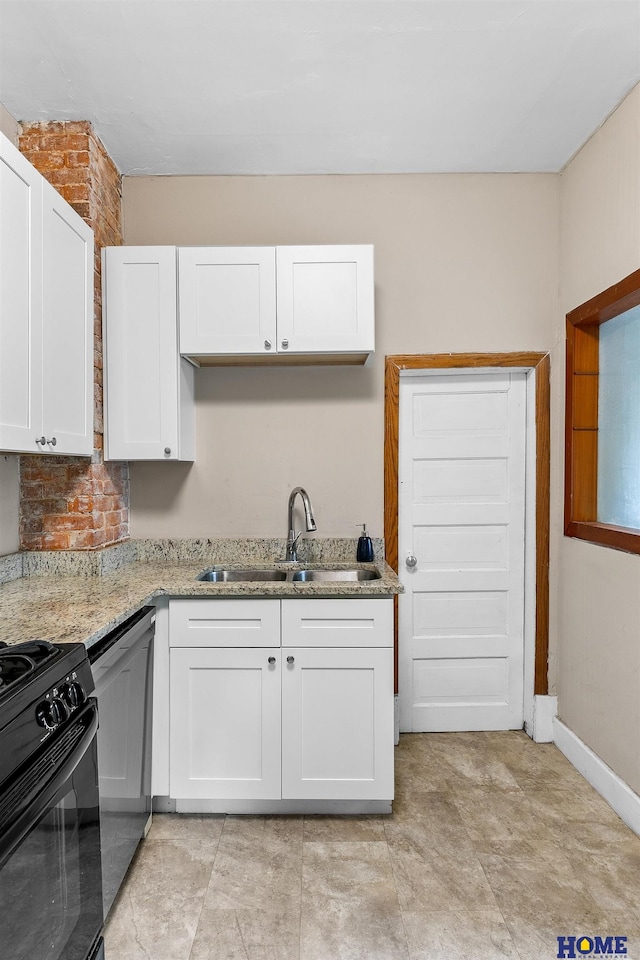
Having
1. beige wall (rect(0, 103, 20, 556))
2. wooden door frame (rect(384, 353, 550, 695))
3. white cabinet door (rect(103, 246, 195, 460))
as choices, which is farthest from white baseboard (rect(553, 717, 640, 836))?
beige wall (rect(0, 103, 20, 556))

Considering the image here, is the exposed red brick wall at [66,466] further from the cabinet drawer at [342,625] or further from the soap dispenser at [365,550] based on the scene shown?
the soap dispenser at [365,550]

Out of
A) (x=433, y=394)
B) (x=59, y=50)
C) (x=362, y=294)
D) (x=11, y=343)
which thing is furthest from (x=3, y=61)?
(x=433, y=394)

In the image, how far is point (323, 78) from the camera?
2.28 metres

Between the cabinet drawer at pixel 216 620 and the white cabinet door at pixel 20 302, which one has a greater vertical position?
the white cabinet door at pixel 20 302

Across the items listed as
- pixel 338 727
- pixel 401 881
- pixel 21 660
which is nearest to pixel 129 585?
pixel 338 727

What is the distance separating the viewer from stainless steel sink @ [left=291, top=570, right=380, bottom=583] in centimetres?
281

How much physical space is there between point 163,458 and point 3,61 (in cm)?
157

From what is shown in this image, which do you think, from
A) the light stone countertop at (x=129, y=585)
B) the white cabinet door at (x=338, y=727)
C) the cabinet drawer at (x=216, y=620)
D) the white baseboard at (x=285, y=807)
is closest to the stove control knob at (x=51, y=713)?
the light stone countertop at (x=129, y=585)

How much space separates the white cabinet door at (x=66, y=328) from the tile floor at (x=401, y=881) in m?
1.53

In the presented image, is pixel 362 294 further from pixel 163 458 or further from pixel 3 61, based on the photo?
pixel 3 61

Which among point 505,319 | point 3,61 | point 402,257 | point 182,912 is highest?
point 3,61

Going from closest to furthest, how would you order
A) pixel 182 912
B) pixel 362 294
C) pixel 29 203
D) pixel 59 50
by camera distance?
pixel 182 912, pixel 29 203, pixel 59 50, pixel 362 294

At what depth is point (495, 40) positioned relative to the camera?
6.83ft

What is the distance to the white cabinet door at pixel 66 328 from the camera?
214 cm
